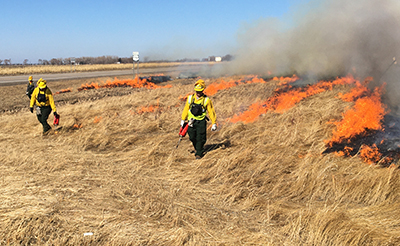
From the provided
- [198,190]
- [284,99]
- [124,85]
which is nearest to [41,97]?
[198,190]

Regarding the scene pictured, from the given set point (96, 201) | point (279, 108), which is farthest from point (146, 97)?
point (96, 201)

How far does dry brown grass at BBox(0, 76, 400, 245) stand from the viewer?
12.9 feet

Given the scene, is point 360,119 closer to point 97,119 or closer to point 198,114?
point 198,114

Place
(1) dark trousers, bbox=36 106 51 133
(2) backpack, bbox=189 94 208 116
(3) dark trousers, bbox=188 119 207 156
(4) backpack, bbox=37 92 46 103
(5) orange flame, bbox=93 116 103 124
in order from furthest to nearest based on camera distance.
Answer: (5) orange flame, bbox=93 116 103 124, (1) dark trousers, bbox=36 106 51 133, (4) backpack, bbox=37 92 46 103, (3) dark trousers, bbox=188 119 207 156, (2) backpack, bbox=189 94 208 116

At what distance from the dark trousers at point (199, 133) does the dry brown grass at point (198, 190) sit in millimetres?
333

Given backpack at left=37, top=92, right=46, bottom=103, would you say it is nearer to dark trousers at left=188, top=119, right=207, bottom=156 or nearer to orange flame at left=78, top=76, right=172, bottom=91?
dark trousers at left=188, top=119, right=207, bottom=156

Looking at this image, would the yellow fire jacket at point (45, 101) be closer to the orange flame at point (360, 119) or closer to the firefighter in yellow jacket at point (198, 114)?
the firefighter in yellow jacket at point (198, 114)

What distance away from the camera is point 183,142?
8.37m

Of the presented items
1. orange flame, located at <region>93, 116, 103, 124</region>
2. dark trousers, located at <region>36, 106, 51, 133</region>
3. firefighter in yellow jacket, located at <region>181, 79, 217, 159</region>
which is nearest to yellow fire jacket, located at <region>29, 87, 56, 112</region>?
dark trousers, located at <region>36, 106, 51, 133</region>

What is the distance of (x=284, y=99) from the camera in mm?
11477

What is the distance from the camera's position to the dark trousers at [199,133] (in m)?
6.88

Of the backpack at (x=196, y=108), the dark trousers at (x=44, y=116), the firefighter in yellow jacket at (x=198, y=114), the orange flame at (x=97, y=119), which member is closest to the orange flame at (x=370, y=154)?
the firefighter in yellow jacket at (x=198, y=114)

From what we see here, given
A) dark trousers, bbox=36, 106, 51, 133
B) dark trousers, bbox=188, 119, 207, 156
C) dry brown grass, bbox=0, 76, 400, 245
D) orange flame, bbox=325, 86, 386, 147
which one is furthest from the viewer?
dark trousers, bbox=36, 106, 51, 133

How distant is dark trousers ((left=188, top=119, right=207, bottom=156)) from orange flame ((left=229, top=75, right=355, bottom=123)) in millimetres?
3368
